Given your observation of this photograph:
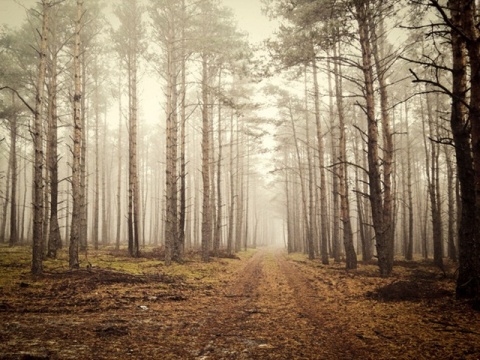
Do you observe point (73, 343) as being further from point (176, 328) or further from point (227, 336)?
point (227, 336)

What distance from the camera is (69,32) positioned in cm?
1508

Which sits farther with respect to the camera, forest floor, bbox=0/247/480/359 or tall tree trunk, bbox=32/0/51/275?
tall tree trunk, bbox=32/0/51/275

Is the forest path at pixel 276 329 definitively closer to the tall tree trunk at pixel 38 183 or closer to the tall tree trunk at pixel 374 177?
the tall tree trunk at pixel 374 177

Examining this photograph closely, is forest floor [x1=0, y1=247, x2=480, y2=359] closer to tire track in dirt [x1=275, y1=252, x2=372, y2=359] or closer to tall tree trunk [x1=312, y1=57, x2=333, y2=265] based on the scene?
tire track in dirt [x1=275, y1=252, x2=372, y2=359]

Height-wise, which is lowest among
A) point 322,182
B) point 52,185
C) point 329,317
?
point 329,317

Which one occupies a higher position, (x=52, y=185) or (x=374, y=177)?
(x=52, y=185)

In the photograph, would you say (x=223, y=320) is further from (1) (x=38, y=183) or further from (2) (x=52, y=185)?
(2) (x=52, y=185)

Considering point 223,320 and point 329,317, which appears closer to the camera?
point 223,320

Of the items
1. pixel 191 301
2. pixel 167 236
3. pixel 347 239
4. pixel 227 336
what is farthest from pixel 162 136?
pixel 227 336

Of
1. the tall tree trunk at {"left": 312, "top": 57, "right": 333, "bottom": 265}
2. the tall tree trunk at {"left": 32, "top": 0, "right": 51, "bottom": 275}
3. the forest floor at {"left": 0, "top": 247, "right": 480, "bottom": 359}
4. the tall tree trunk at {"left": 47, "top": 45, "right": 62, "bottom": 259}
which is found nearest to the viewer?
the forest floor at {"left": 0, "top": 247, "right": 480, "bottom": 359}

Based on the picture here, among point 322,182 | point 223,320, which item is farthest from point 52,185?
point 322,182

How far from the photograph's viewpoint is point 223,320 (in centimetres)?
525

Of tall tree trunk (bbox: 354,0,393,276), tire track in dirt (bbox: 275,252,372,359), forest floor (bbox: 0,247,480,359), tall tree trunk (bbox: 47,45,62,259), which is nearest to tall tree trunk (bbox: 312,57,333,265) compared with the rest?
tall tree trunk (bbox: 354,0,393,276)

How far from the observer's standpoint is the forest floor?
3699mm
